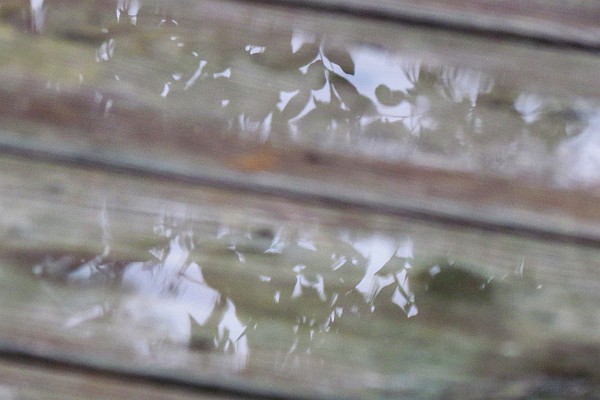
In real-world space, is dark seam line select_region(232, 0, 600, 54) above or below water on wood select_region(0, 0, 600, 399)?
above

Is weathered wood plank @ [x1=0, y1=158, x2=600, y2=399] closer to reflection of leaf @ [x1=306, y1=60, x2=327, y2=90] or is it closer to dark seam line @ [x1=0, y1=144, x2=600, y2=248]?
dark seam line @ [x1=0, y1=144, x2=600, y2=248]

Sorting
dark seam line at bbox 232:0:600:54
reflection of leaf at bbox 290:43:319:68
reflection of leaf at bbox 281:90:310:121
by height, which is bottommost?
reflection of leaf at bbox 281:90:310:121

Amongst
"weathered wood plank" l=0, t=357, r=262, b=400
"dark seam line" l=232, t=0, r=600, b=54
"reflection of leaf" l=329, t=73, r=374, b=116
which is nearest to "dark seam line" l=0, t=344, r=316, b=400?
"weathered wood plank" l=0, t=357, r=262, b=400

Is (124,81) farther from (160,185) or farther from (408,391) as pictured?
(408,391)

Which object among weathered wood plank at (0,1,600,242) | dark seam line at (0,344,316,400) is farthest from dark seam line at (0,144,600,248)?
dark seam line at (0,344,316,400)

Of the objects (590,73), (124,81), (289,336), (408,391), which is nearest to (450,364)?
(408,391)

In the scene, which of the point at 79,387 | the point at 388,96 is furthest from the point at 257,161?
the point at 79,387

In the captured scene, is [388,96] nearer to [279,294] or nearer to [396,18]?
[396,18]
